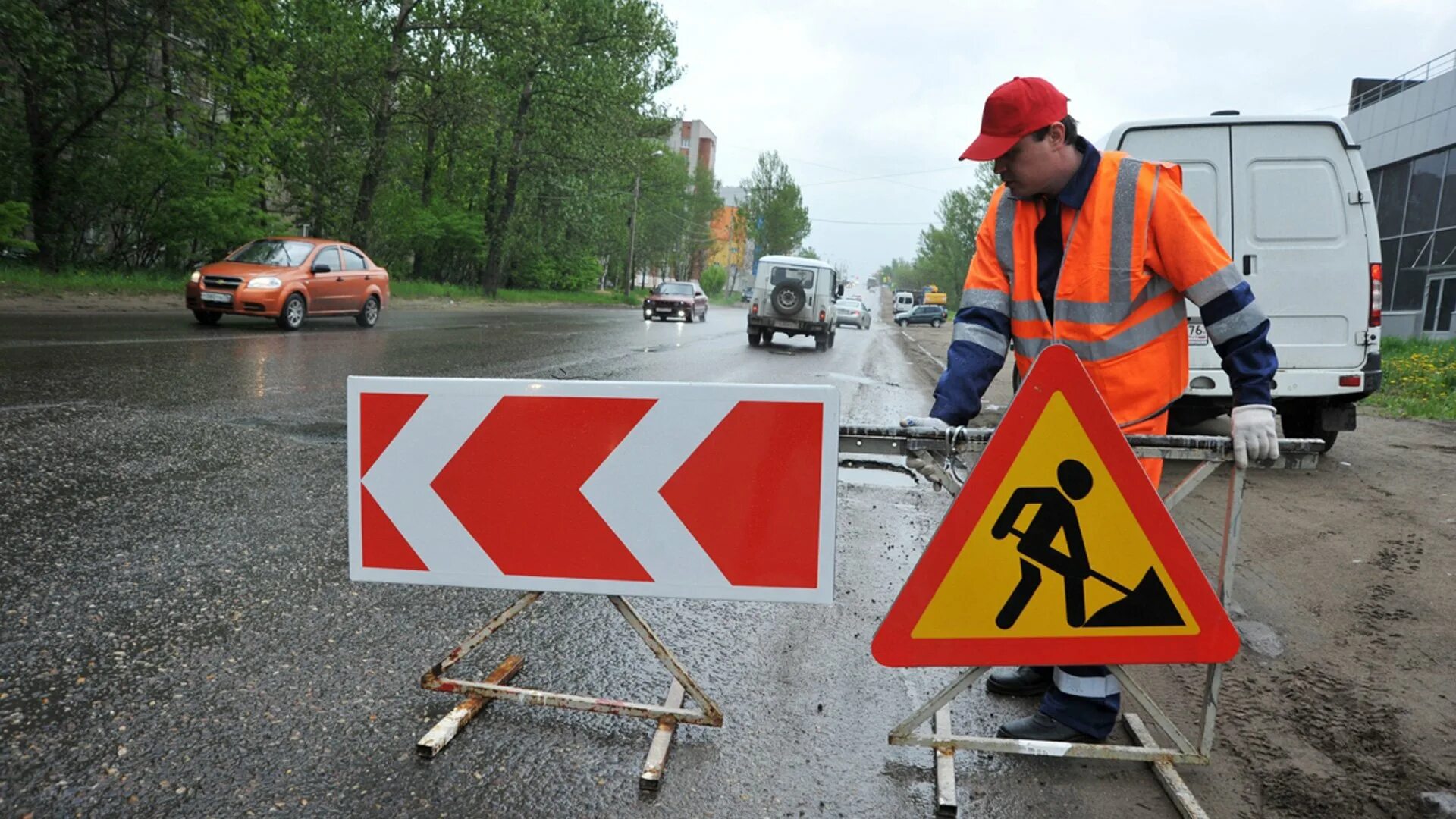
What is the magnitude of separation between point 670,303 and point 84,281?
2115 centimetres

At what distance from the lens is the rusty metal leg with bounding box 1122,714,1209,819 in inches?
99.7

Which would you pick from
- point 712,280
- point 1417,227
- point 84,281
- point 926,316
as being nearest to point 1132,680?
point 84,281

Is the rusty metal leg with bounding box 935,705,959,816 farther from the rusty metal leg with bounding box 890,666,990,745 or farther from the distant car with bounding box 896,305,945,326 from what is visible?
A: the distant car with bounding box 896,305,945,326

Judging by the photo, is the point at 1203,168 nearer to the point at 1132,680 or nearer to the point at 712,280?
the point at 1132,680

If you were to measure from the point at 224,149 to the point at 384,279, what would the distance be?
4697 mm

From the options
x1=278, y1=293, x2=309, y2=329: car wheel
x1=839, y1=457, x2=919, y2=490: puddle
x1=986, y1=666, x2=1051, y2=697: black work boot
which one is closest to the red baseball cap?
x1=986, y1=666, x2=1051, y2=697: black work boot

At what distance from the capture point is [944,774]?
8.91 ft

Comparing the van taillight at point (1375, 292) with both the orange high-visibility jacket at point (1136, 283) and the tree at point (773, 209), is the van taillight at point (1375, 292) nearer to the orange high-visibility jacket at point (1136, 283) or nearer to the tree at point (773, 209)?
the orange high-visibility jacket at point (1136, 283)

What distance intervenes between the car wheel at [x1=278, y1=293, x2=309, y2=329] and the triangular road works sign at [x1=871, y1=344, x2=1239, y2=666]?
16.4m

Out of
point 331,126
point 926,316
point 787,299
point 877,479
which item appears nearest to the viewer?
point 877,479

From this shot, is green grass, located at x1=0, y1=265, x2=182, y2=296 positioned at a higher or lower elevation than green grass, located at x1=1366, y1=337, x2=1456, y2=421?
higher

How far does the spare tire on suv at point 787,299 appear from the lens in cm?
2269

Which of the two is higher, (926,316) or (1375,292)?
(926,316)

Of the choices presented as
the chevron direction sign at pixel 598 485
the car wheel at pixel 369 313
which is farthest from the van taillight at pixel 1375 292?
the car wheel at pixel 369 313
